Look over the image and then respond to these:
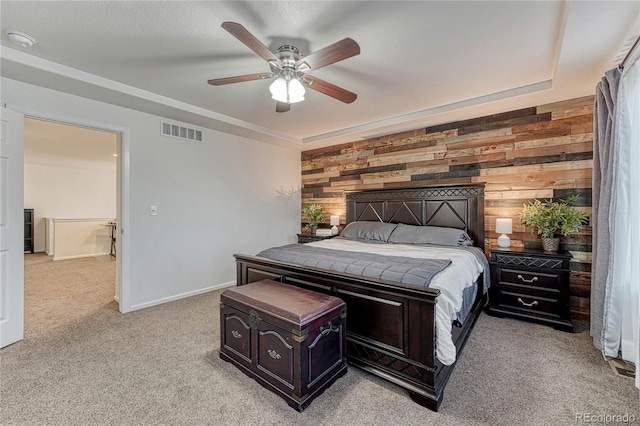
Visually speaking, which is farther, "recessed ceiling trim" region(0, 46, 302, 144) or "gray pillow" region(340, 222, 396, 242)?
"gray pillow" region(340, 222, 396, 242)

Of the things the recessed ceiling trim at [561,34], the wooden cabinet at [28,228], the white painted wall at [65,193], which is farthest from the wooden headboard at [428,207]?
the wooden cabinet at [28,228]

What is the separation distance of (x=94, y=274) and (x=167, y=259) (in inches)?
104

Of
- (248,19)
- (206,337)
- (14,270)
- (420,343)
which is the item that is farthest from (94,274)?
(420,343)

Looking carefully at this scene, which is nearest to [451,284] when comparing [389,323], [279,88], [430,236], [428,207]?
[389,323]

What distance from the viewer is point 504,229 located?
329 cm

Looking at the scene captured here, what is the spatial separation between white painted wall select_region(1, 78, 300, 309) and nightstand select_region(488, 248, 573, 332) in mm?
3574

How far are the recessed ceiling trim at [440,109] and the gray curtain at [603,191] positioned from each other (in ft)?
1.87

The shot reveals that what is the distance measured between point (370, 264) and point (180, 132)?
3239 mm

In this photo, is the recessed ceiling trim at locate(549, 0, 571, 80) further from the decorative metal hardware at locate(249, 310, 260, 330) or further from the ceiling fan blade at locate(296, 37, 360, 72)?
the decorative metal hardware at locate(249, 310, 260, 330)

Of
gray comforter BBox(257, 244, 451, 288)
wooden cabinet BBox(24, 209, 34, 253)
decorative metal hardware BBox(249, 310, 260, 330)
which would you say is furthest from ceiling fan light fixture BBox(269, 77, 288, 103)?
wooden cabinet BBox(24, 209, 34, 253)

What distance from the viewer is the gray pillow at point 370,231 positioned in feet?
12.8

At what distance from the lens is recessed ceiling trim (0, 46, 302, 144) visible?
234cm

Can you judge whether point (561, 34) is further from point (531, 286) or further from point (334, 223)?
point (334, 223)

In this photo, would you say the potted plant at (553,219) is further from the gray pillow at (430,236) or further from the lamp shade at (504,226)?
the gray pillow at (430,236)
